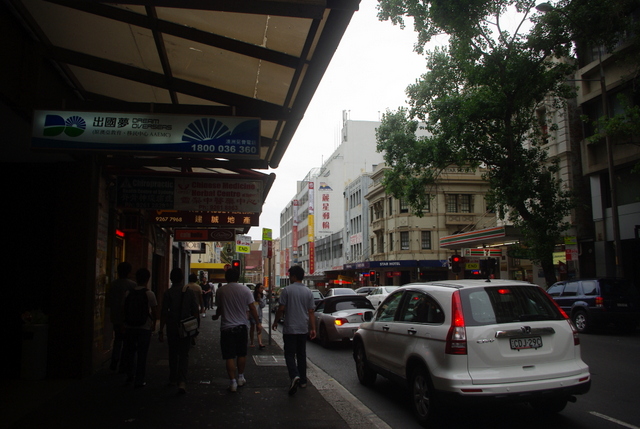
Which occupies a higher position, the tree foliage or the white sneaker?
the tree foliage

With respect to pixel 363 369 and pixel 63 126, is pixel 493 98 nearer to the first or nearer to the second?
pixel 363 369

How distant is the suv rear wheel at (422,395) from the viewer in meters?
5.74

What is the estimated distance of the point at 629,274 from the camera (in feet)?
77.9

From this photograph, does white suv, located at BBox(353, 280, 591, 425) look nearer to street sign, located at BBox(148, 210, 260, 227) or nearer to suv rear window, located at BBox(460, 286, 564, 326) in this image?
suv rear window, located at BBox(460, 286, 564, 326)

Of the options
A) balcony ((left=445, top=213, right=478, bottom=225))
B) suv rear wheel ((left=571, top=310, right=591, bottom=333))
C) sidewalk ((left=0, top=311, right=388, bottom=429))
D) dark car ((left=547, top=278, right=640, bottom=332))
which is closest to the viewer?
sidewalk ((left=0, top=311, right=388, bottom=429))

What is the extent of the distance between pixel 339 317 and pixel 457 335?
8.22 m

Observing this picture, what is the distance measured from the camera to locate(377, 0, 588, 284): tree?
21.1m

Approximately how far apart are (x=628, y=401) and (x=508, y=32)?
18132mm

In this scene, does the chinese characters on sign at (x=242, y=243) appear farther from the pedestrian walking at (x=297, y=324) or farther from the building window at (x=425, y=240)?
the building window at (x=425, y=240)

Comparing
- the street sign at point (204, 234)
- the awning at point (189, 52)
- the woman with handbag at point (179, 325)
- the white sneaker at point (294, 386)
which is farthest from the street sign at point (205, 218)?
the white sneaker at point (294, 386)

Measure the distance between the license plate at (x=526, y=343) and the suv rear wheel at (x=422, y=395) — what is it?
39.6 inches

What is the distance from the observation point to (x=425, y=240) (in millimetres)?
46781

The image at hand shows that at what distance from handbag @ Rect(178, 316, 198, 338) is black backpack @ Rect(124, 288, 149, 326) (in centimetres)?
65

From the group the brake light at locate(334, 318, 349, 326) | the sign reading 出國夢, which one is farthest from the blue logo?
the brake light at locate(334, 318, 349, 326)
